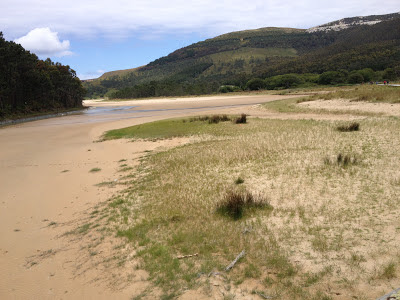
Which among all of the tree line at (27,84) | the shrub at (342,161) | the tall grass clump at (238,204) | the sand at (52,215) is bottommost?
the sand at (52,215)

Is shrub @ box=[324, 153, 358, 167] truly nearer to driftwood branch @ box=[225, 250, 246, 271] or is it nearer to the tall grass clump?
the tall grass clump

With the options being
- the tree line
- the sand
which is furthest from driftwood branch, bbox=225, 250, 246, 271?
the tree line

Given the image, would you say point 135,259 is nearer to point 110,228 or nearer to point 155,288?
point 155,288

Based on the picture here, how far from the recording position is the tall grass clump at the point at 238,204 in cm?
615

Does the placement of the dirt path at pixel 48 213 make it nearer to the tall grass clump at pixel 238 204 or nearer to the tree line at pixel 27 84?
the tall grass clump at pixel 238 204

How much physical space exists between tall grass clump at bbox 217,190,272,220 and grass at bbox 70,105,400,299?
2 cm

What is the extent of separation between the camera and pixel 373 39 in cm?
12425

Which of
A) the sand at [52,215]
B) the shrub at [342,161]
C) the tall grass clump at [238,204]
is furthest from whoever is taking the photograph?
the shrub at [342,161]

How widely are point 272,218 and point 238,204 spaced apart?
75 centimetres

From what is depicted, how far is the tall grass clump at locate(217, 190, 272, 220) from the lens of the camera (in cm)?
615

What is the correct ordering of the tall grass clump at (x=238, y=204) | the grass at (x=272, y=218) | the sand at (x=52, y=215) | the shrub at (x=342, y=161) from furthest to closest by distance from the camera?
1. the shrub at (x=342, y=161)
2. the tall grass clump at (x=238, y=204)
3. the sand at (x=52, y=215)
4. the grass at (x=272, y=218)

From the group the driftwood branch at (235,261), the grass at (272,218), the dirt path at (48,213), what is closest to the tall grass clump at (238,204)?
the grass at (272,218)

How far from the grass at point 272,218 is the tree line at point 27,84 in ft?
118

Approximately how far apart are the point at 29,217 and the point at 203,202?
168 inches
